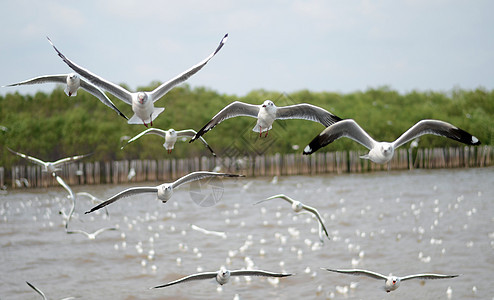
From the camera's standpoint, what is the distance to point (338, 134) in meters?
6.51

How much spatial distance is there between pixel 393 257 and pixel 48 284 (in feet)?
40.9

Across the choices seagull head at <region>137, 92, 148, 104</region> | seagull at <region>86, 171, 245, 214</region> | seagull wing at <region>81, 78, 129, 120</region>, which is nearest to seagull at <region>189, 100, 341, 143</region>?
seagull at <region>86, 171, 245, 214</region>

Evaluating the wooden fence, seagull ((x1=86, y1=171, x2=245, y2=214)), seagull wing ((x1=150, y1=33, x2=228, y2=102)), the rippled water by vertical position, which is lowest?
the rippled water

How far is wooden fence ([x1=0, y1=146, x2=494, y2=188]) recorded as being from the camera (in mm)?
55062

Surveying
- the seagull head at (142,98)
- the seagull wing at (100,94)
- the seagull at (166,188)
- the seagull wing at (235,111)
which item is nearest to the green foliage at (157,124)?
the seagull wing at (100,94)

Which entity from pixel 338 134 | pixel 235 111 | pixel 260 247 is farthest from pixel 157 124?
pixel 338 134

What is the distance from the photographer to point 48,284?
21953 millimetres

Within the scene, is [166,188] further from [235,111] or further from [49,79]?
[49,79]

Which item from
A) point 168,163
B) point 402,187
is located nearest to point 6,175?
point 168,163

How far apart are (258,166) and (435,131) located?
51.6 meters

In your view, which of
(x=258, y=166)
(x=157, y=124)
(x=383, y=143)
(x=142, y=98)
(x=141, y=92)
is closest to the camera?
(x=383, y=143)

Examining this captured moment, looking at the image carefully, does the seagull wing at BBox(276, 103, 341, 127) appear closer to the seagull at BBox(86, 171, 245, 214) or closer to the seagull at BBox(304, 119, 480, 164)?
the seagull at BBox(304, 119, 480, 164)

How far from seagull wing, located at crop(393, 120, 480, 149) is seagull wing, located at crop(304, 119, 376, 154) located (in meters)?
0.35

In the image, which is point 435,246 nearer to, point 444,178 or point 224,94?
point 444,178
